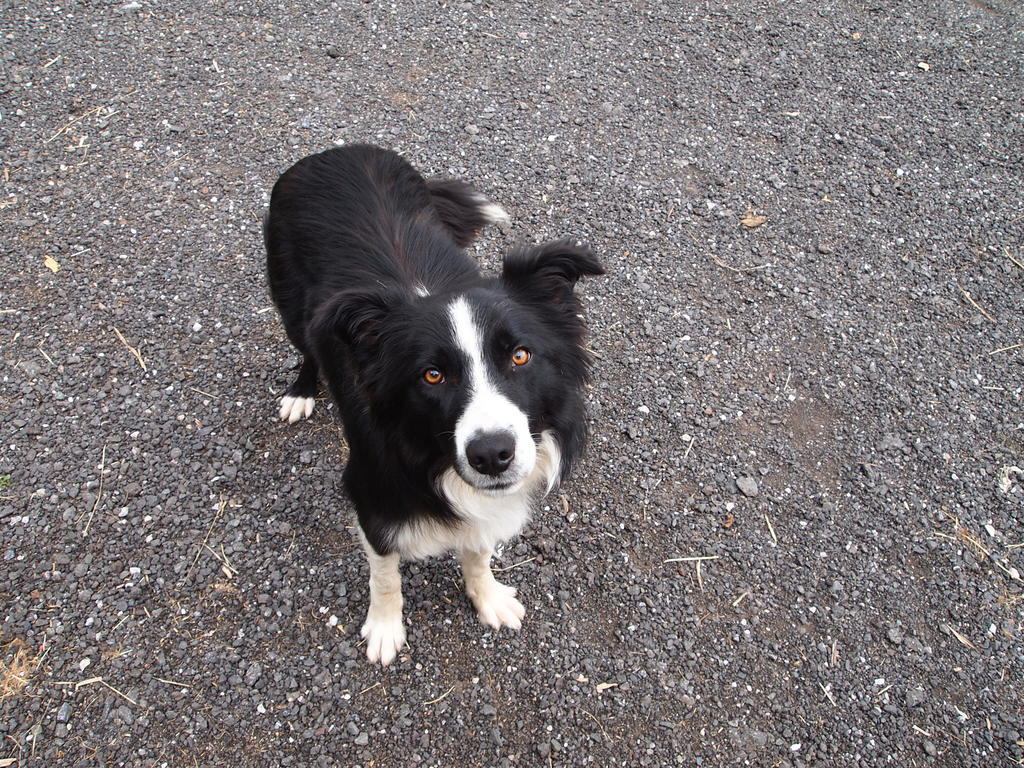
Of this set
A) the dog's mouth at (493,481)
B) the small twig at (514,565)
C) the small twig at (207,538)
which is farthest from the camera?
the small twig at (514,565)

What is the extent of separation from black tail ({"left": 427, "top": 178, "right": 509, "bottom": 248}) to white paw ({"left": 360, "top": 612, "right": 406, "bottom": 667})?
6.73 feet

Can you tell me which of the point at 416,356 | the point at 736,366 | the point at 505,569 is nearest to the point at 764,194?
the point at 736,366

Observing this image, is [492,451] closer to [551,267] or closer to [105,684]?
[551,267]

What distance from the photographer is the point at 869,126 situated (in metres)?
6.04

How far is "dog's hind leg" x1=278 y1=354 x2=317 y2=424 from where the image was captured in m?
4.04

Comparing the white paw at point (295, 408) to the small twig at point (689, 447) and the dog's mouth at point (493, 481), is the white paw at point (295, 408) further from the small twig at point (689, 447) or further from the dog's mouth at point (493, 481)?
the small twig at point (689, 447)

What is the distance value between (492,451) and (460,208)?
83.0 inches

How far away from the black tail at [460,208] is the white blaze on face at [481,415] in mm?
1655

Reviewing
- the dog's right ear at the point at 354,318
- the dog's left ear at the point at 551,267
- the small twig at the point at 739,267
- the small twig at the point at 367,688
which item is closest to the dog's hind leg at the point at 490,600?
the small twig at the point at 367,688

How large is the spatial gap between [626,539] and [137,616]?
2355 mm

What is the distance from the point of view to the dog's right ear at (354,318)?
8.14 feet

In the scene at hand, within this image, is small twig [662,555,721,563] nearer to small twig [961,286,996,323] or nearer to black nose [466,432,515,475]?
black nose [466,432,515,475]

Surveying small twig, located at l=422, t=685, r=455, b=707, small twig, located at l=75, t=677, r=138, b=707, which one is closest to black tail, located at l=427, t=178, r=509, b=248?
small twig, located at l=422, t=685, r=455, b=707

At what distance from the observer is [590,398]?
13.9 ft
